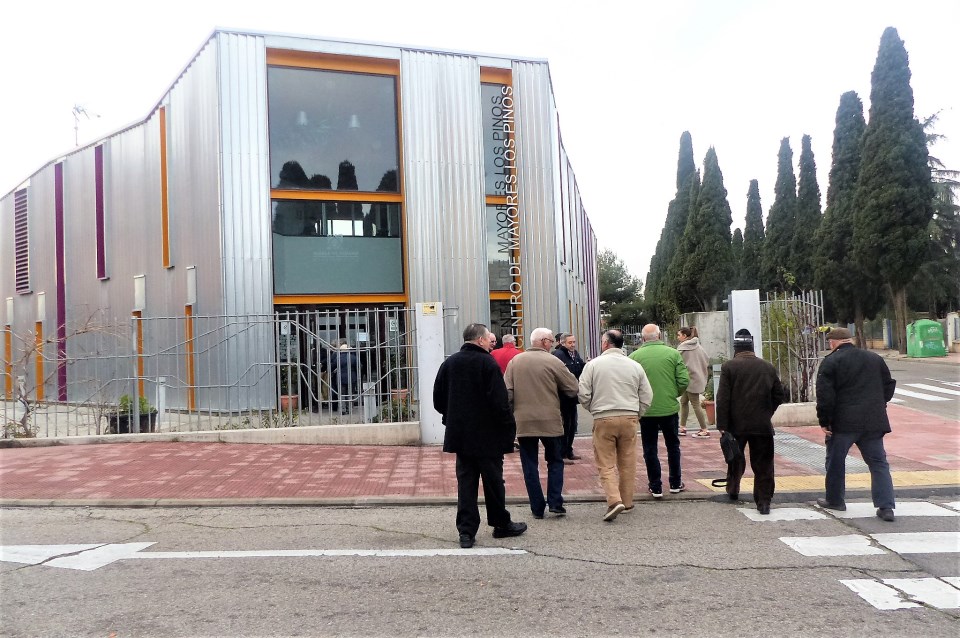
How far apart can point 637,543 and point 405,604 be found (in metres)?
2.08

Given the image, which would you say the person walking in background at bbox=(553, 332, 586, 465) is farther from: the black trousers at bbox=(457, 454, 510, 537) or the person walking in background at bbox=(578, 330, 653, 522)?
the black trousers at bbox=(457, 454, 510, 537)

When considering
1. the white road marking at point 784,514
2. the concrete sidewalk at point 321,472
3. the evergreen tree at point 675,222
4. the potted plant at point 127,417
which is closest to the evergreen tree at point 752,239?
the evergreen tree at point 675,222

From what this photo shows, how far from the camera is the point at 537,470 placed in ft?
20.2

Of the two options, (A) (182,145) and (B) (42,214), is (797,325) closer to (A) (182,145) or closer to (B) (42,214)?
(A) (182,145)

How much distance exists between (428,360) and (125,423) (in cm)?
515

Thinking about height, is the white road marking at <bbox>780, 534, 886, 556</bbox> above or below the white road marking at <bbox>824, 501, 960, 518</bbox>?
above

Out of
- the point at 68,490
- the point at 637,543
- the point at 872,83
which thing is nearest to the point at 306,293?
the point at 68,490

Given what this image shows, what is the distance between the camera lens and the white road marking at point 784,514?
6.06 m

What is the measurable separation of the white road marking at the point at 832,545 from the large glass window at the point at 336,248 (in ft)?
37.7

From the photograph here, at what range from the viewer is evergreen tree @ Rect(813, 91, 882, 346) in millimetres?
37406

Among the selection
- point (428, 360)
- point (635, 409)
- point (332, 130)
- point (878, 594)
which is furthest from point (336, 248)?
point (878, 594)

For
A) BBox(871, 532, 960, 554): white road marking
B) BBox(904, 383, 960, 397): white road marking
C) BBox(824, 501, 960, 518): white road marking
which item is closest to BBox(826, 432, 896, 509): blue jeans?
BBox(824, 501, 960, 518): white road marking

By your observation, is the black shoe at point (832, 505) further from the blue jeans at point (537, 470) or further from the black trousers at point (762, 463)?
the blue jeans at point (537, 470)

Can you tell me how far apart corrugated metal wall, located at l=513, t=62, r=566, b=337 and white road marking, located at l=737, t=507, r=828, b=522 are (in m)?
10.0
